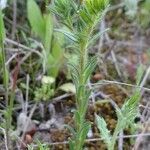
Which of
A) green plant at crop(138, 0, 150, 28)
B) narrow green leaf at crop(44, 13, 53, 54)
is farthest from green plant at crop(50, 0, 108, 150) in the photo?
green plant at crop(138, 0, 150, 28)

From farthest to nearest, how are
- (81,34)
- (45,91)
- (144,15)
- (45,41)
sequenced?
1. (144,15)
2. (45,41)
3. (45,91)
4. (81,34)

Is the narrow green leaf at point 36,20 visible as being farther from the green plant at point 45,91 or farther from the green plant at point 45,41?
the green plant at point 45,91

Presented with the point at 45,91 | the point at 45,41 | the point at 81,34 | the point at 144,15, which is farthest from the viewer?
the point at 144,15

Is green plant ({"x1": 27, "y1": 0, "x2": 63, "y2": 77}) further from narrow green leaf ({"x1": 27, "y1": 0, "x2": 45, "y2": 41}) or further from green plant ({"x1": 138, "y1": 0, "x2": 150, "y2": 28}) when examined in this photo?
green plant ({"x1": 138, "y1": 0, "x2": 150, "y2": 28})

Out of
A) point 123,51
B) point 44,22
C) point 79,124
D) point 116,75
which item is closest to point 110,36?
point 123,51

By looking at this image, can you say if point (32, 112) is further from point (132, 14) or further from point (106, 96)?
point (132, 14)

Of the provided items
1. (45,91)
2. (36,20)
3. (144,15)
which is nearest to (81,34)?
(45,91)

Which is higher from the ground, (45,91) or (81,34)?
(81,34)

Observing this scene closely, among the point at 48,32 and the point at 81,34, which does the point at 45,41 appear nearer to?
the point at 48,32
